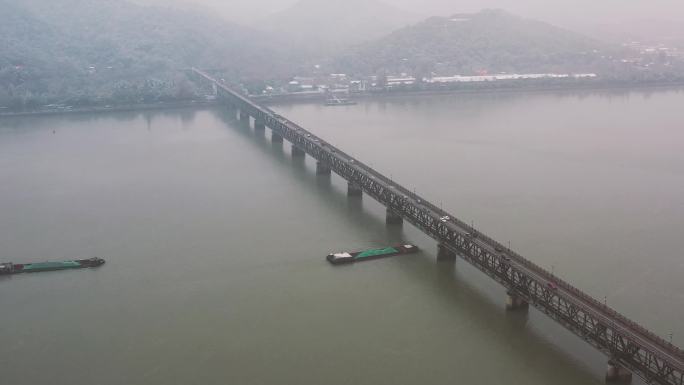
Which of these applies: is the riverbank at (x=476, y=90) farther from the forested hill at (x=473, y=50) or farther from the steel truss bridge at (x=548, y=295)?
the steel truss bridge at (x=548, y=295)

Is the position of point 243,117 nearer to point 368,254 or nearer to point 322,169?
point 322,169

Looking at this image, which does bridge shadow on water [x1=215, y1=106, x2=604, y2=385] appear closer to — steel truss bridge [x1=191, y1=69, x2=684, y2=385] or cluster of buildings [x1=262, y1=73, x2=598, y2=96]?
steel truss bridge [x1=191, y1=69, x2=684, y2=385]

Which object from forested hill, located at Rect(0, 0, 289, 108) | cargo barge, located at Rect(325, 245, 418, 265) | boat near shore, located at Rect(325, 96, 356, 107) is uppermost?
forested hill, located at Rect(0, 0, 289, 108)

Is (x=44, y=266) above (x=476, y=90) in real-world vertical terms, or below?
below

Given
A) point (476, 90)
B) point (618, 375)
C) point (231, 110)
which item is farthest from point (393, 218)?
point (476, 90)

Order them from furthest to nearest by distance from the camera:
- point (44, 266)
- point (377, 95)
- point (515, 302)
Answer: point (377, 95)
point (44, 266)
point (515, 302)

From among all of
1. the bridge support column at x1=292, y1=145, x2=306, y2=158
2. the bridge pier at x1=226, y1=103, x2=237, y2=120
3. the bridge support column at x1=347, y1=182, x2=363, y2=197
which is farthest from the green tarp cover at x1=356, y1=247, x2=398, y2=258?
the bridge pier at x1=226, y1=103, x2=237, y2=120
